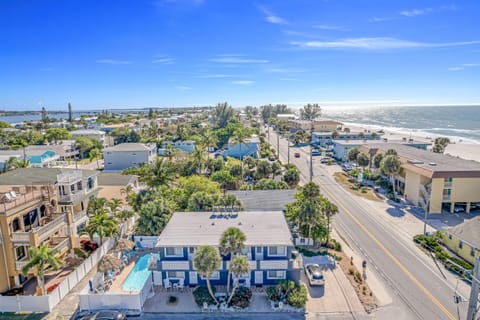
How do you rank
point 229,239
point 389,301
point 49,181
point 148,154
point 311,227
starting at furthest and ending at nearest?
point 148,154, point 49,181, point 311,227, point 389,301, point 229,239

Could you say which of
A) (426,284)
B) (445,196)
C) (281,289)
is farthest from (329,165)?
(281,289)

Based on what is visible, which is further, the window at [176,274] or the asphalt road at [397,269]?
the window at [176,274]

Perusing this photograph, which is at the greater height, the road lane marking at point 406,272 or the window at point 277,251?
the window at point 277,251

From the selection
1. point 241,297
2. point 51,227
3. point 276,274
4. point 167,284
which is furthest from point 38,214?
point 276,274

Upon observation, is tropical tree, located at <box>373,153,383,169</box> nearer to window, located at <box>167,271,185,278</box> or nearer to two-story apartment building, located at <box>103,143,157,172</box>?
window, located at <box>167,271,185,278</box>

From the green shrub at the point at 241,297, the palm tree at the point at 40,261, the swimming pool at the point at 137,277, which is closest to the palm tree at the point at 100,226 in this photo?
the swimming pool at the point at 137,277

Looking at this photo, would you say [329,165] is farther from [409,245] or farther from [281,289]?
[281,289]

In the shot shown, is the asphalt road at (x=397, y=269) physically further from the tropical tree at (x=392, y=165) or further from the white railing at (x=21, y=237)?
the white railing at (x=21, y=237)

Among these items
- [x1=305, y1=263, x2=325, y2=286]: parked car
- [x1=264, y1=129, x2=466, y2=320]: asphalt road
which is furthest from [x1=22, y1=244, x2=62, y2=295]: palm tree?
[x1=264, y1=129, x2=466, y2=320]: asphalt road
